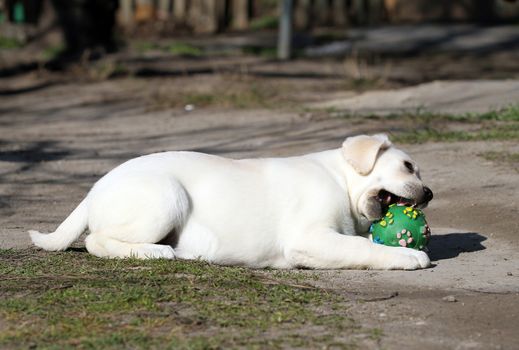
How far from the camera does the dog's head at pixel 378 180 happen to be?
21.8ft

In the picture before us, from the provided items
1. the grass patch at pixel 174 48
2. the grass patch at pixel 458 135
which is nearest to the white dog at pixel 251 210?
the grass patch at pixel 458 135

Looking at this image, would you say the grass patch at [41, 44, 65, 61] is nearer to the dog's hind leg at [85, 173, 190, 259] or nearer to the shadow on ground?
the shadow on ground

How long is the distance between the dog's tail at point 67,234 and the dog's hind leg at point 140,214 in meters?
0.21

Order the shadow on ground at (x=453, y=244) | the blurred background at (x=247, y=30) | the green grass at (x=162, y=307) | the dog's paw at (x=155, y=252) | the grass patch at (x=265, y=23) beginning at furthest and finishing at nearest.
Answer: the grass patch at (x=265, y=23) < the blurred background at (x=247, y=30) < the shadow on ground at (x=453, y=244) < the dog's paw at (x=155, y=252) < the green grass at (x=162, y=307)

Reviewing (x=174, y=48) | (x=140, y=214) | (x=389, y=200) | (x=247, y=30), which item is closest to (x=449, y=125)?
(x=389, y=200)

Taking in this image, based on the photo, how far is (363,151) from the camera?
6.74 metres

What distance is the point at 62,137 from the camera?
12.9 meters

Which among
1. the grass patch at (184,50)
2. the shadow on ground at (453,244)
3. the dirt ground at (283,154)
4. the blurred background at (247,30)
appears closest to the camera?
the dirt ground at (283,154)

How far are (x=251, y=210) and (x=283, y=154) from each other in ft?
13.9

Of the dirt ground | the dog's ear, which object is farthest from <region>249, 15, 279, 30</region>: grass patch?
the dog's ear

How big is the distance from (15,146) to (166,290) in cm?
707

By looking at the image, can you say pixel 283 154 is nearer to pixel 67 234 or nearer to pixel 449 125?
pixel 449 125

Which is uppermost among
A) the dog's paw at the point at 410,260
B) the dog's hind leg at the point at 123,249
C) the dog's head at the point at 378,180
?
the dog's head at the point at 378,180

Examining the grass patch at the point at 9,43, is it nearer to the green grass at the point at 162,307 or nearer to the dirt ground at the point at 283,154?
the dirt ground at the point at 283,154
